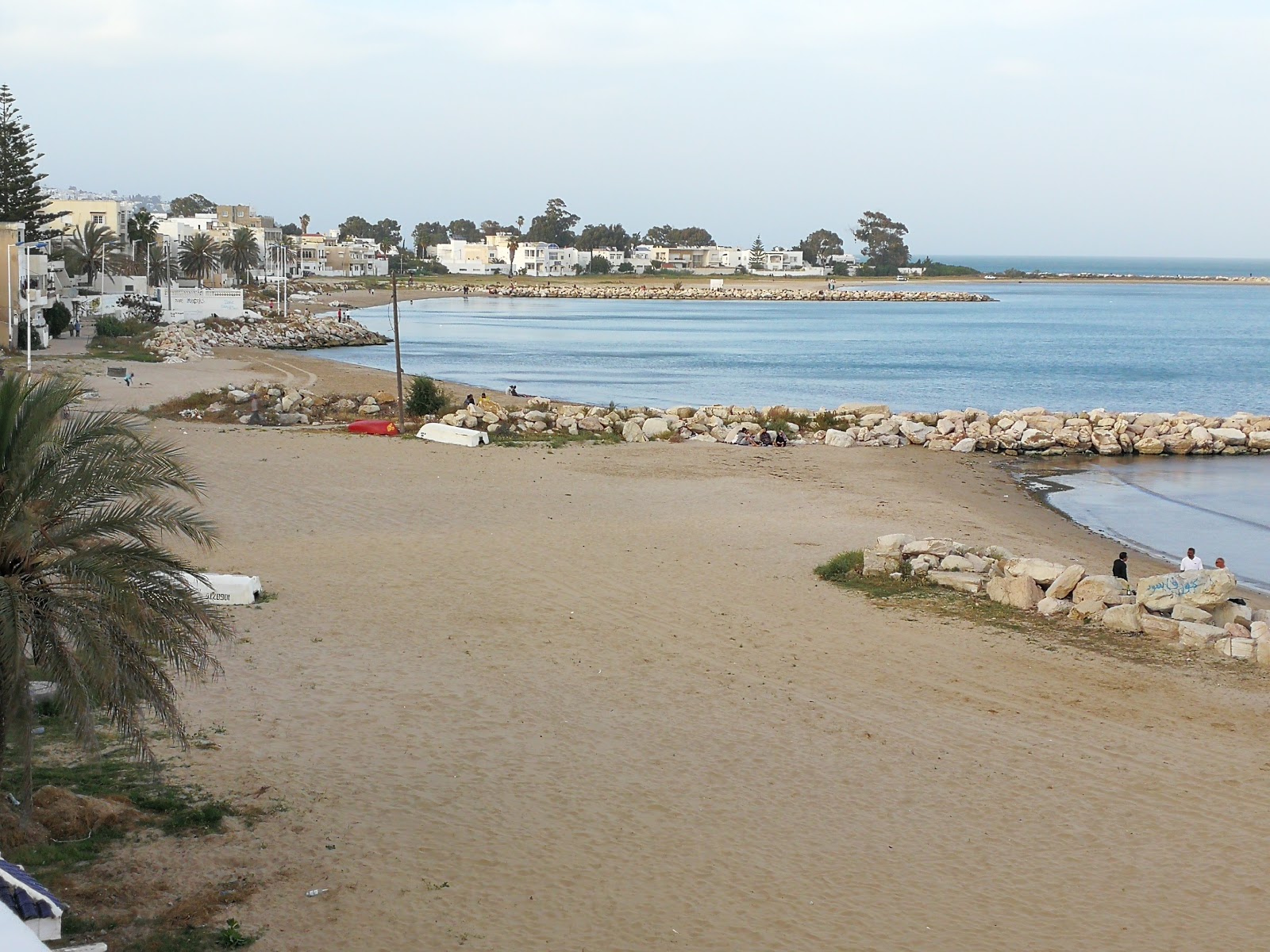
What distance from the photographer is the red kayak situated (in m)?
26.3

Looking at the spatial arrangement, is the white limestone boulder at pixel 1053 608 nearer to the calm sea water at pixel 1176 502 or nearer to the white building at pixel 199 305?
the calm sea water at pixel 1176 502

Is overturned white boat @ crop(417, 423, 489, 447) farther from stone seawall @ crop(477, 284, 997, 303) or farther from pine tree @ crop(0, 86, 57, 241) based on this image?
stone seawall @ crop(477, 284, 997, 303)

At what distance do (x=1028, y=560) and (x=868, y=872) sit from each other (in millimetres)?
8052

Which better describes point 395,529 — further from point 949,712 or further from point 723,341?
point 723,341

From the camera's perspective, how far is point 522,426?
28000 millimetres

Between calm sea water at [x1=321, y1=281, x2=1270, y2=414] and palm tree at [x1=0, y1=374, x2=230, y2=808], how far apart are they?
35.1 m

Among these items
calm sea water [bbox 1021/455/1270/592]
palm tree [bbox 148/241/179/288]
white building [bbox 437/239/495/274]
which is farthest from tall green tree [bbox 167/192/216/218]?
calm sea water [bbox 1021/455/1270/592]

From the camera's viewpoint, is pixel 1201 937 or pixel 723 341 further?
pixel 723 341

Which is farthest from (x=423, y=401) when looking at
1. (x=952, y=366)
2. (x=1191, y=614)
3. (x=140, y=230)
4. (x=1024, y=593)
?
(x=140, y=230)

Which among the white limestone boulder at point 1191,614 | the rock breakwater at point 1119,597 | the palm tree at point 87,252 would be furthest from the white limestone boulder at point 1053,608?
the palm tree at point 87,252

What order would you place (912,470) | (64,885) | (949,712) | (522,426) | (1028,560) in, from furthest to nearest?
(522,426), (912,470), (1028,560), (949,712), (64,885)

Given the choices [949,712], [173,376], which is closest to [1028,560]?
[949,712]

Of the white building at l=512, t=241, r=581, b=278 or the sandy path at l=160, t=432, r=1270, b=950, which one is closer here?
the sandy path at l=160, t=432, r=1270, b=950

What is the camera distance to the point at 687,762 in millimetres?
9000
